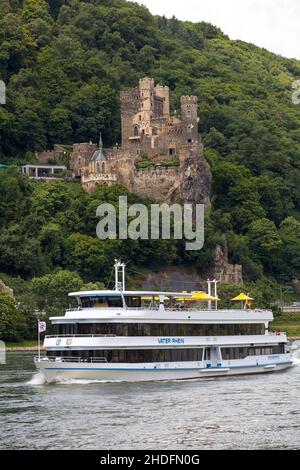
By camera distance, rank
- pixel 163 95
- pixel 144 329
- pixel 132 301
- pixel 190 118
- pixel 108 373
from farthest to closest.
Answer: pixel 163 95, pixel 190 118, pixel 132 301, pixel 144 329, pixel 108 373

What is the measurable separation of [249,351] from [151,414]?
22216 millimetres

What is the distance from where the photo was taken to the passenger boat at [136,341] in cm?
6550

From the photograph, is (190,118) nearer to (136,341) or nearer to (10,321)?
(10,321)

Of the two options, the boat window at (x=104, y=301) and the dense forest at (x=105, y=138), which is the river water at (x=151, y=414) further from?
the dense forest at (x=105, y=138)

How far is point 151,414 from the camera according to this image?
53312 millimetres

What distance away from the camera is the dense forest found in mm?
118000

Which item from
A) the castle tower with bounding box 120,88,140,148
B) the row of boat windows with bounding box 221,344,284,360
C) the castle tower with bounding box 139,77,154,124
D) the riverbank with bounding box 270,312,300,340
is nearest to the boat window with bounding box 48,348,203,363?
the row of boat windows with bounding box 221,344,284,360

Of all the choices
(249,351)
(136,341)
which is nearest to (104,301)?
(136,341)

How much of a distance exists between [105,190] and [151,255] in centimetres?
980

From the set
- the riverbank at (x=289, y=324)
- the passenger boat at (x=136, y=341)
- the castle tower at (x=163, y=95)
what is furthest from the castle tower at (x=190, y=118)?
the passenger boat at (x=136, y=341)

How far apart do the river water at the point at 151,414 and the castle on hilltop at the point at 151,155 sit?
64.3 metres

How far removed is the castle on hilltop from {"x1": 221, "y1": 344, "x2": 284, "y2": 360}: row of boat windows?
180 feet

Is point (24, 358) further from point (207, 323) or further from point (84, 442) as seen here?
point (84, 442)

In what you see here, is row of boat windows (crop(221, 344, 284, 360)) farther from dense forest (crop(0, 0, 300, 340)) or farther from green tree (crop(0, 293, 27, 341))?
dense forest (crop(0, 0, 300, 340))
